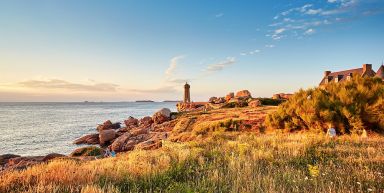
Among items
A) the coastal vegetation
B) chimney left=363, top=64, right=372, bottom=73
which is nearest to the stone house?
chimney left=363, top=64, right=372, bottom=73

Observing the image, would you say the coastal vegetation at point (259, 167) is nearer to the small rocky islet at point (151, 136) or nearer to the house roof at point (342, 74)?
the small rocky islet at point (151, 136)

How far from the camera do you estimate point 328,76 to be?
1628 inches

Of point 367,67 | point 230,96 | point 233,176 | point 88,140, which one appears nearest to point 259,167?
point 233,176

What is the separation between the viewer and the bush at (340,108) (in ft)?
37.3

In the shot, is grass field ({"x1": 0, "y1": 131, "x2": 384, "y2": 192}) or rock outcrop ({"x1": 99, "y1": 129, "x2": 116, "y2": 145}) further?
rock outcrop ({"x1": 99, "y1": 129, "x2": 116, "y2": 145})

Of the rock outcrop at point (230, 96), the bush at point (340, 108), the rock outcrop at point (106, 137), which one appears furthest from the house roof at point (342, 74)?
the rock outcrop at point (106, 137)

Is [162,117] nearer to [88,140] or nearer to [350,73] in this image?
[88,140]

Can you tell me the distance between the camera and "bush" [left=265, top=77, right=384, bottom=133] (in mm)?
11375

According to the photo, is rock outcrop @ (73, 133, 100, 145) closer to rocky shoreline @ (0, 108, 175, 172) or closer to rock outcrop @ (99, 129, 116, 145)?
rocky shoreline @ (0, 108, 175, 172)

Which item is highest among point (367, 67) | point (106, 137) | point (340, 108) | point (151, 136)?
point (367, 67)

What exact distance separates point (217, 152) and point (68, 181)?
405 cm

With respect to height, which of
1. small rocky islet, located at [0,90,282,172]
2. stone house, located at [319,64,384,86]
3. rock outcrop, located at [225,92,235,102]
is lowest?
small rocky islet, located at [0,90,282,172]

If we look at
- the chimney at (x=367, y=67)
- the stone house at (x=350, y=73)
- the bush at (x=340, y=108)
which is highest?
the chimney at (x=367, y=67)

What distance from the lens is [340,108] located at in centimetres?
Result: 1191
